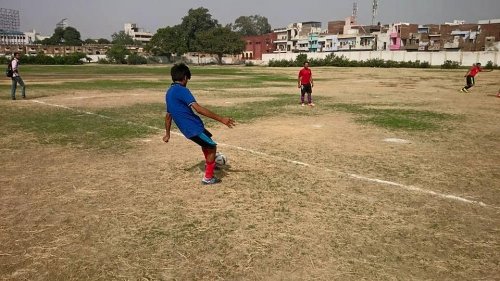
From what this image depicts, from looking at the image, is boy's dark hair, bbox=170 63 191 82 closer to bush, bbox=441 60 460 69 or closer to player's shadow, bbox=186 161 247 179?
player's shadow, bbox=186 161 247 179

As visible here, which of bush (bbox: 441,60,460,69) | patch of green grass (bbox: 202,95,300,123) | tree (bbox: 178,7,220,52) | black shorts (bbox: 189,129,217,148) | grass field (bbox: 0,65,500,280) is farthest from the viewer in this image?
tree (bbox: 178,7,220,52)

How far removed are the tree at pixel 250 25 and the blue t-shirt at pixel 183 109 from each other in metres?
176

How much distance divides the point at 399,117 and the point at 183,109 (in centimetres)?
983

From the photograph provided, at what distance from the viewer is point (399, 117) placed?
13.2 metres

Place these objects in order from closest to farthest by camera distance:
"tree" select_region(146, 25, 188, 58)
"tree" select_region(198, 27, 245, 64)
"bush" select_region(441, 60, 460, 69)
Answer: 1. "bush" select_region(441, 60, 460, 69)
2. "tree" select_region(198, 27, 245, 64)
3. "tree" select_region(146, 25, 188, 58)

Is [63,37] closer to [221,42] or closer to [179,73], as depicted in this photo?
[221,42]

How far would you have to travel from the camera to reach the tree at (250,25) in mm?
175500

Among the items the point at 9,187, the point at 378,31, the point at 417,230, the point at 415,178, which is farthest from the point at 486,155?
the point at 378,31

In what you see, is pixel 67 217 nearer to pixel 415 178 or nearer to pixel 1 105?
pixel 415 178

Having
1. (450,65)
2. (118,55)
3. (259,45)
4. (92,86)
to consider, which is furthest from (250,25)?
(92,86)

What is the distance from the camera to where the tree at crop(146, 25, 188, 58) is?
341 ft

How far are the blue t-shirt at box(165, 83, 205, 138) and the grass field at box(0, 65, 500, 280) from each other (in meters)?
0.94

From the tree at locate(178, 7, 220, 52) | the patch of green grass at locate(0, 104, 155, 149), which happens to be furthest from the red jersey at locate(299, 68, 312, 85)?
the tree at locate(178, 7, 220, 52)

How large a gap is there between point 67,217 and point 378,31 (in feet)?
351
